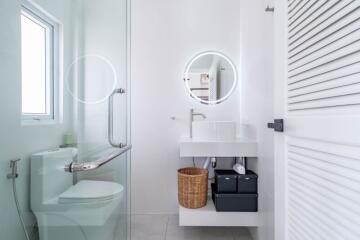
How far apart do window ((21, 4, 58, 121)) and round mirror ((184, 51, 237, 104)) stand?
1217 mm

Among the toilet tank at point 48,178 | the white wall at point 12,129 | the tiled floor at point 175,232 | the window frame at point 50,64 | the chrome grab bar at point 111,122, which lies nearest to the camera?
the white wall at point 12,129

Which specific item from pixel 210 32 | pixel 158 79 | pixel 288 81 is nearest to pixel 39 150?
pixel 158 79

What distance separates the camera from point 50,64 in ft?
4.59

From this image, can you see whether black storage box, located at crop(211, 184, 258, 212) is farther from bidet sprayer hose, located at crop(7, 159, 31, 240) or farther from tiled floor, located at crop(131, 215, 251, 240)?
bidet sprayer hose, located at crop(7, 159, 31, 240)

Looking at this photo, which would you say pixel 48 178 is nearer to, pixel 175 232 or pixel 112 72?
pixel 112 72

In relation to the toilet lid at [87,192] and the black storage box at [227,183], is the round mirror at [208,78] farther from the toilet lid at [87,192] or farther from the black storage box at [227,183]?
the toilet lid at [87,192]

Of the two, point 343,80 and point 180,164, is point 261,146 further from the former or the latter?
point 343,80

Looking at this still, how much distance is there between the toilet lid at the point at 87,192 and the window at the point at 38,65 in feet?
1.60

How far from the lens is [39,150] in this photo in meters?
1.32

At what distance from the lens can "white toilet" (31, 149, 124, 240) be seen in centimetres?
126

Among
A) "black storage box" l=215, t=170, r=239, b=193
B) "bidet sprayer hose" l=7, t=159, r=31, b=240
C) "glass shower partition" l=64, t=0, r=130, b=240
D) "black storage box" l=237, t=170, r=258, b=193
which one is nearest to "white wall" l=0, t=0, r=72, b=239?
"bidet sprayer hose" l=7, t=159, r=31, b=240

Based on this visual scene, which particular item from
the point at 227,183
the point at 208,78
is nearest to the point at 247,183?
the point at 227,183

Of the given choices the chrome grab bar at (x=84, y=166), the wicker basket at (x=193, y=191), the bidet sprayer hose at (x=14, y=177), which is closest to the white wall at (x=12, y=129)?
the bidet sprayer hose at (x=14, y=177)

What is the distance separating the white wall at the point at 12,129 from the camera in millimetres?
1118
